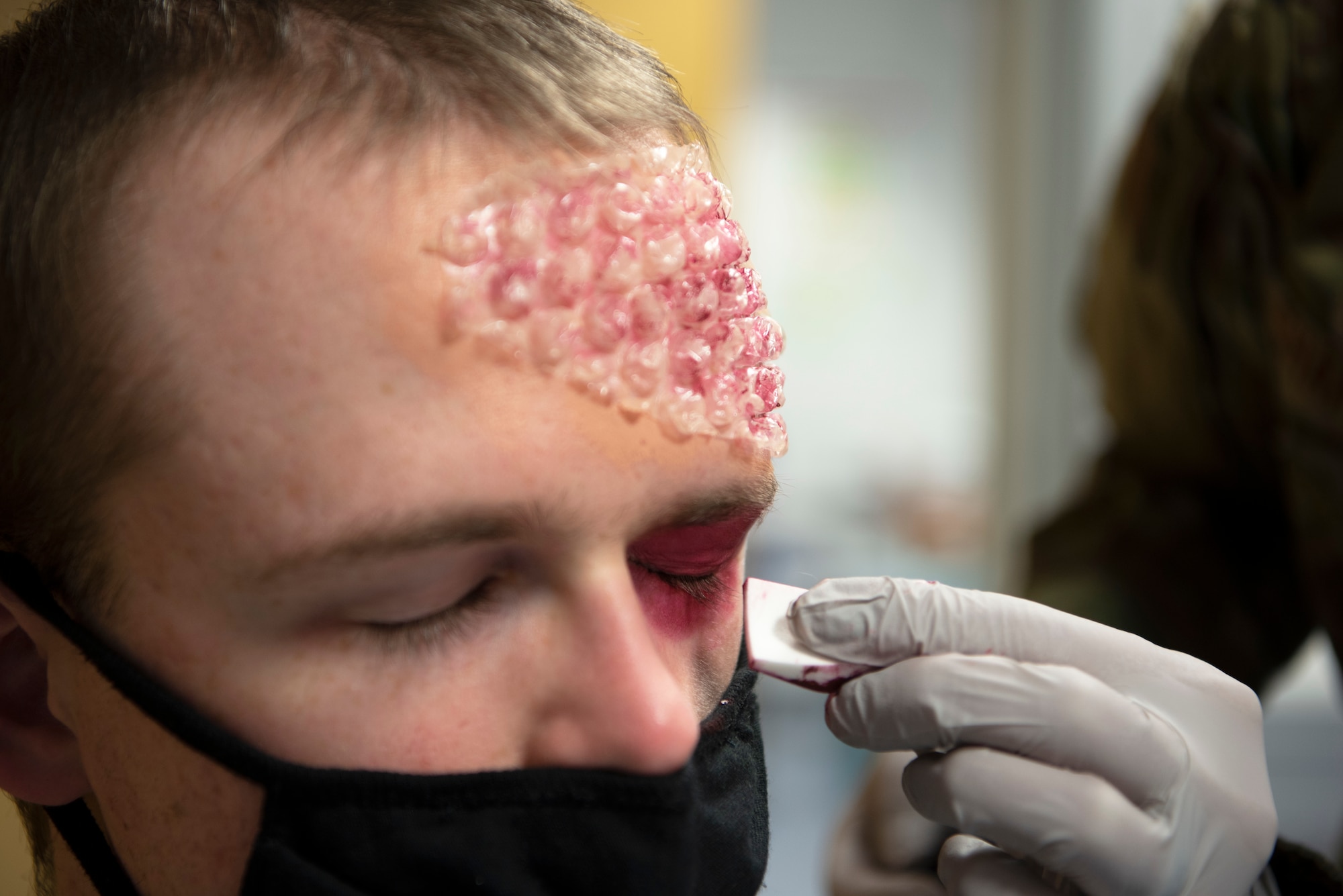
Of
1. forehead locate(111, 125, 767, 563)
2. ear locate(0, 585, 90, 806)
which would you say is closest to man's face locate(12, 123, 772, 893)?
forehead locate(111, 125, 767, 563)

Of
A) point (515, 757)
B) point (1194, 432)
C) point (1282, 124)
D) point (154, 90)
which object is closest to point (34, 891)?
point (515, 757)

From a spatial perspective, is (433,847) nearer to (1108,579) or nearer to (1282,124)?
(1108,579)

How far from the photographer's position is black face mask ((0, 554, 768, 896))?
2.27ft

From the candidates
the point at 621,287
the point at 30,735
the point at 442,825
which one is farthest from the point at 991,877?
the point at 30,735

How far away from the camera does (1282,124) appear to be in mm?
1477

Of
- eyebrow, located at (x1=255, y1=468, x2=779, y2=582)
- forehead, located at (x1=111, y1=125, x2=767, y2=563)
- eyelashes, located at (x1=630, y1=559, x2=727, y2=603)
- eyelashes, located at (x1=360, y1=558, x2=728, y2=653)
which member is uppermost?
forehead, located at (x1=111, y1=125, x2=767, y2=563)

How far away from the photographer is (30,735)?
0.81 m

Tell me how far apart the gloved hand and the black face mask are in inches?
7.4

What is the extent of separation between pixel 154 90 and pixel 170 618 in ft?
1.29

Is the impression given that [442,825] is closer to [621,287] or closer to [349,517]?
[349,517]

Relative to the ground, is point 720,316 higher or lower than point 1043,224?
higher

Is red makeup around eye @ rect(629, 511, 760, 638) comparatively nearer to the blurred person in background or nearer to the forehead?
the forehead

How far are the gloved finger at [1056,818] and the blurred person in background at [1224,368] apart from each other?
0.41 meters

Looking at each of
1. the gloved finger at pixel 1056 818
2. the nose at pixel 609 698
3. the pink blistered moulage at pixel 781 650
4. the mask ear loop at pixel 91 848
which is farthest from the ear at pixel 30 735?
the gloved finger at pixel 1056 818
